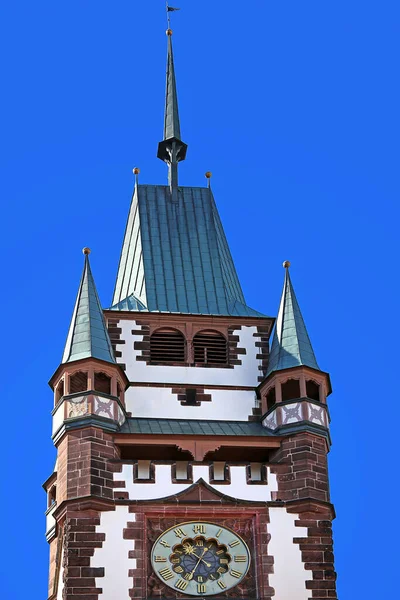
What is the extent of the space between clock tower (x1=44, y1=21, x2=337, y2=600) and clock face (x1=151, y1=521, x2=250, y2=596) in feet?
0.09

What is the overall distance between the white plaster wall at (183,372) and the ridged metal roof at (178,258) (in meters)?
1.14

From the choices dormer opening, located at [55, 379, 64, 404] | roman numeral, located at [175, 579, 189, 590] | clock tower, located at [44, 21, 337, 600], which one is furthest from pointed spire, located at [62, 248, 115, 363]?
roman numeral, located at [175, 579, 189, 590]

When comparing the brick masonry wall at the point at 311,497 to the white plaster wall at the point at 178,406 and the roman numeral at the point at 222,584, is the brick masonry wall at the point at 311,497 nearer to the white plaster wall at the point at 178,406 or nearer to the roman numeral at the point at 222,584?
the roman numeral at the point at 222,584

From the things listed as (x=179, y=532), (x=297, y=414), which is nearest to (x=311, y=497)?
(x=297, y=414)

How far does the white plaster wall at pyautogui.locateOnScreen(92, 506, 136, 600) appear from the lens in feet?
108

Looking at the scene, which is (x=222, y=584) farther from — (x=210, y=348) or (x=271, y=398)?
(x=210, y=348)

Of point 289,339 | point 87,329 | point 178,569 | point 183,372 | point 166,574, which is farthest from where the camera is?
point 183,372

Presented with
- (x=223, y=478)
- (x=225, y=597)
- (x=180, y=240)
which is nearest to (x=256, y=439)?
(x=223, y=478)

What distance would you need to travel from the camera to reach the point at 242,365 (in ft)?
127

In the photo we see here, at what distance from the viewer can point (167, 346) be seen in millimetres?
38781

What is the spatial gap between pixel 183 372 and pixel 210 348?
3.66ft

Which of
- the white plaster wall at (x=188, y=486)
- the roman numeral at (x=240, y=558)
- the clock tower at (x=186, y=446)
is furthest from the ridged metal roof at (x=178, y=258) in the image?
the roman numeral at (x=240, y=558)

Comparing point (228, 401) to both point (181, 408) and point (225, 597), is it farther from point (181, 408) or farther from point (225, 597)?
point (225, 597)

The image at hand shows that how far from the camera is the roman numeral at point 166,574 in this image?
33.4 meters
